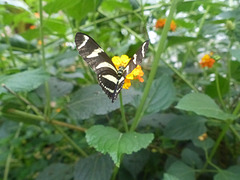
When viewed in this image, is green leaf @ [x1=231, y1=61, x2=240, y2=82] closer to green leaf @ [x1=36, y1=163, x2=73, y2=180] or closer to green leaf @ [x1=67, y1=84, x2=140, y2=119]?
green leaf @ [x1=67, y1=84, x2=140, y2=119]

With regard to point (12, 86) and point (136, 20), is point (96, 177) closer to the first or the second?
point (12, 86)

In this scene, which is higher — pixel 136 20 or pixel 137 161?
pixel 136 20

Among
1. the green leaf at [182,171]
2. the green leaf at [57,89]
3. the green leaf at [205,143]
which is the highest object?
the green leaf at [57,89]

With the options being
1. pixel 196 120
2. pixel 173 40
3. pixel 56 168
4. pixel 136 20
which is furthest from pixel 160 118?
pixel 136 20

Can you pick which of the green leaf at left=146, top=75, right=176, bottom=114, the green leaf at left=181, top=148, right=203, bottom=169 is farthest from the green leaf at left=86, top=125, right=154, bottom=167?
the green leaf at left=181, top=148, right=203, bottom=169

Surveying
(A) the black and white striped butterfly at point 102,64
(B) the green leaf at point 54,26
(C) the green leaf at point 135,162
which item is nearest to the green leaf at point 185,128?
(C) the green leaf at point 135,162

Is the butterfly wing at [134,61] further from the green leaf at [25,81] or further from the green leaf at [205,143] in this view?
the green leaf at [205,143]
